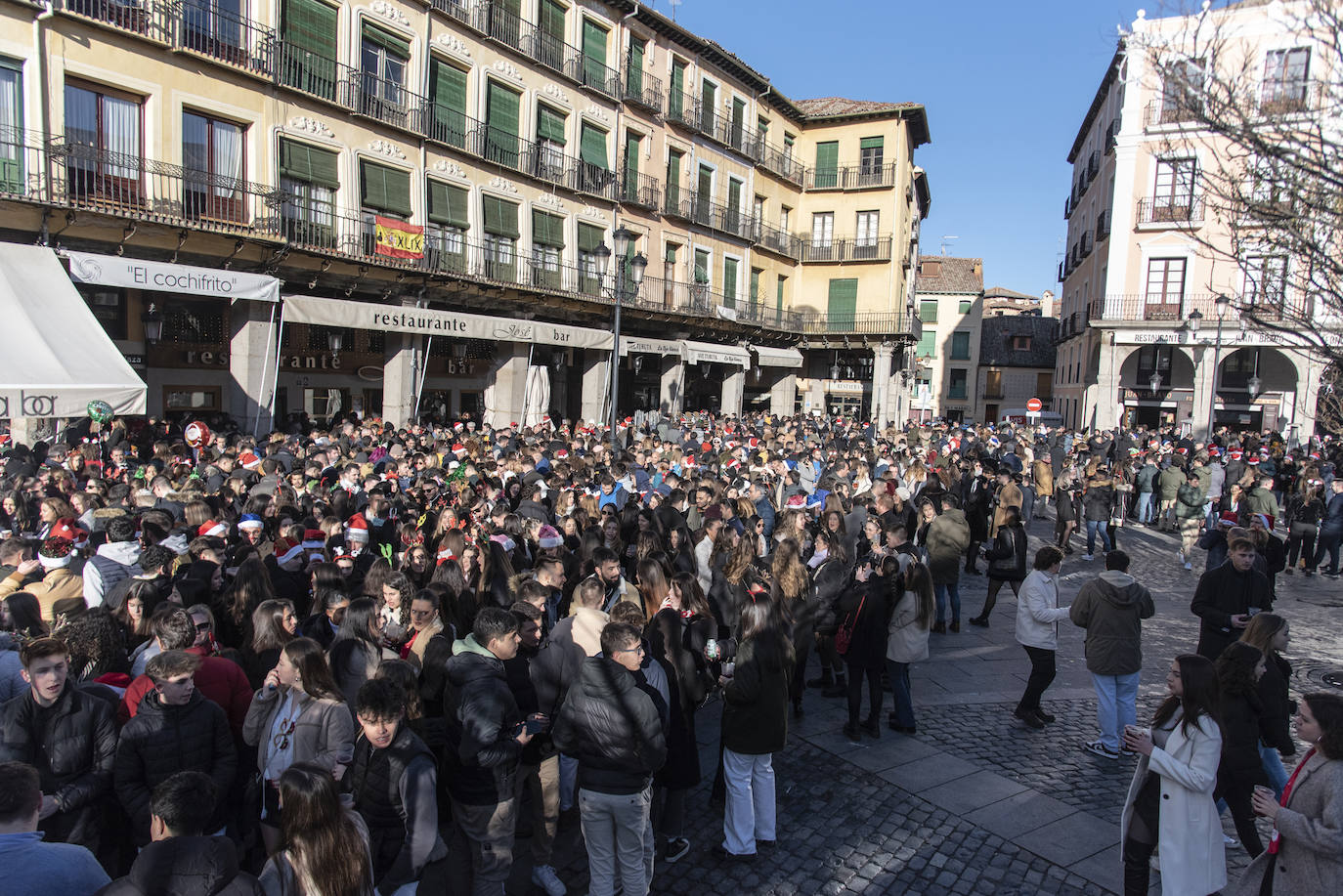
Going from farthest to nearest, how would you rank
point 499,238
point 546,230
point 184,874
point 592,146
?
point 592,146 → point 546,230 → point 499,238 → point 184,874

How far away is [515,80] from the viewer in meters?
21.5

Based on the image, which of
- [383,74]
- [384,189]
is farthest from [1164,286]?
[383,74]

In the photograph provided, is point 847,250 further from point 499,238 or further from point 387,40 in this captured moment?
point 387,40

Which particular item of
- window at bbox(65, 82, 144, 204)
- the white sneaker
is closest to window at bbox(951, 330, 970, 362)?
window at bbox(65, 82, 144, 204)

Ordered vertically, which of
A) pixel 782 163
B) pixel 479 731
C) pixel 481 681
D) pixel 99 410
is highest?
pixel 782 163

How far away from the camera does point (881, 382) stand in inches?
1356

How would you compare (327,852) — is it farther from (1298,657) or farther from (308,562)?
(1298,657)

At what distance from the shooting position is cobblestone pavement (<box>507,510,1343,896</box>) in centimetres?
469

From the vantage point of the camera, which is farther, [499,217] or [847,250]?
[847,250]

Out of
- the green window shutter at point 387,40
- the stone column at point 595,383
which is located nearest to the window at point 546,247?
the stone column at point 595,383

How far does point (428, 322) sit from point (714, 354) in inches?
499

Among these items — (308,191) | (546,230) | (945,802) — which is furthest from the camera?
(546,230)

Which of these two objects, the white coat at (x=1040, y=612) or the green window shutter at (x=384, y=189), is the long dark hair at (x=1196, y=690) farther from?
the green window shutter at (x=384, y=189)

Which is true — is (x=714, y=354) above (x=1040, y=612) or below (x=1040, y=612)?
above
